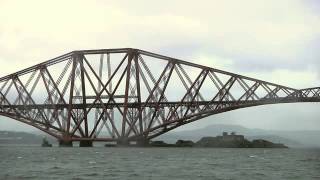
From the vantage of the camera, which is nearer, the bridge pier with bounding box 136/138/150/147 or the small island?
the bridge pier with bounding box 136/138/150/147

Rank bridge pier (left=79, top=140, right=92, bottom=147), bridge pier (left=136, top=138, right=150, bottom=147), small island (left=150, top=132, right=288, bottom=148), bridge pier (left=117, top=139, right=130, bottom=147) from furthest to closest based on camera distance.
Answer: small island (left=150, top=132, right=288, bottom=148) < bridge pier (left=79, top=140, right=92, bottom=147) < bridge pier (left=136, top=138, right=150, bottom=147) < bridge pier (left=117, top=139, right=130, bottom=147)

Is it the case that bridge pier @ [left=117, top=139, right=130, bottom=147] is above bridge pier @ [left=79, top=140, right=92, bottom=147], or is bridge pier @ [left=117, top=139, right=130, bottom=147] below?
below

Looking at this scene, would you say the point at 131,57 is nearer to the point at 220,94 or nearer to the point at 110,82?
the point at 110,82

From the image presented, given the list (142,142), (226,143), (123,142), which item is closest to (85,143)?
(123,142)

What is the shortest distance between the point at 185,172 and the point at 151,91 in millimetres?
79984

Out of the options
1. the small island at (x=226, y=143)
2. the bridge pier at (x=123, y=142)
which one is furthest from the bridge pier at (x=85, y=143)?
the small island at (x=226, y=143)

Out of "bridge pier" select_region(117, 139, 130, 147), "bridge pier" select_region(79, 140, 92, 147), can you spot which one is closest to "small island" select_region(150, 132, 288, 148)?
"bridge pier" select_region(79, 140, 92, 147)

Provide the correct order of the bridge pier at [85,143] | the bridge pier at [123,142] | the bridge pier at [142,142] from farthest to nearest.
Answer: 1. the bridge pier at [85,143]
2. the bridge pier at [142,142]
3. the bridge pier at [123,142]

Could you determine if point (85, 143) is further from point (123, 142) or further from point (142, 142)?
point (142, 142)

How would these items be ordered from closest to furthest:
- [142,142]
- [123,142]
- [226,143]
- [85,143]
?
[123,142] → [142,142] → [85,143] → [226,143]

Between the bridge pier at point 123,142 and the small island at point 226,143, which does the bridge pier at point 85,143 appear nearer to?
the bridge pier at point 123,142

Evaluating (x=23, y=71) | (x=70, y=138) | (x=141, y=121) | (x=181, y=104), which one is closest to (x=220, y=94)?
(x=181, y=104)

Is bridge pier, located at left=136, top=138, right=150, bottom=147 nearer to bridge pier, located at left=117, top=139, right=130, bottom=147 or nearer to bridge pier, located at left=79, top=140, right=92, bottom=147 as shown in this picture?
bridge pier, located at left=117, top=139, right=130, bottom=147

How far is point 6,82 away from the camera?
6476 inches
